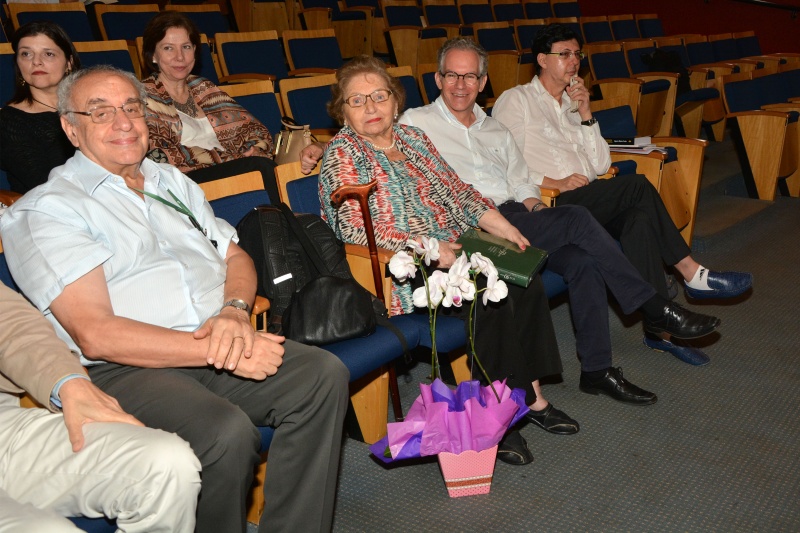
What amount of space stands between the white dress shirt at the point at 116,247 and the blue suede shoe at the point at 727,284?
1838mm

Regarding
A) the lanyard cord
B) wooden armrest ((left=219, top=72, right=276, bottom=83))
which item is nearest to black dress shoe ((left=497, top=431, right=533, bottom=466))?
the lanyard cord

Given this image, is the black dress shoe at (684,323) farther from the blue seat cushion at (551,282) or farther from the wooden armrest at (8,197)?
the wooden armrest at (8,197)

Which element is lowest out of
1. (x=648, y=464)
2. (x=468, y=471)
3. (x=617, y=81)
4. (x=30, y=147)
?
(x=648, y=464)

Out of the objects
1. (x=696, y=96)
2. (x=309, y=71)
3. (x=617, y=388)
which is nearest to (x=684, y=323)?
(x=617, y=388)

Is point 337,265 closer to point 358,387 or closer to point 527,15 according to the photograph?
point 358,387

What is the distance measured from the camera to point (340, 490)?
206 cm

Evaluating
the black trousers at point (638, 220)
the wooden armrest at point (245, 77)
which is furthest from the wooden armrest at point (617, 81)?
the wooden armrest at point (245, 77)

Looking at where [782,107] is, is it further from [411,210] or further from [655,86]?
[411,210]

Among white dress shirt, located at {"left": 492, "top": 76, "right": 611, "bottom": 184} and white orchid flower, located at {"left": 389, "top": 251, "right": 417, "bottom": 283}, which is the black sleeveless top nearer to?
white orchid flower, located at {"left": 389, "top": 251, "right": 417, "bottom": 283}

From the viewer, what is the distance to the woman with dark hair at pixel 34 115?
246cm

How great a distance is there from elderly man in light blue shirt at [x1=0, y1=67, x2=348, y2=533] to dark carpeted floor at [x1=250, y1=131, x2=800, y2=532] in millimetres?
384

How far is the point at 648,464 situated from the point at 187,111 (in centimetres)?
190

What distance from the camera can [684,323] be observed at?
8.58 ft

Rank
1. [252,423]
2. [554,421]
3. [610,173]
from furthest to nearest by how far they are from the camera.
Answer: [610,173] < [554,421] < [252,423]
